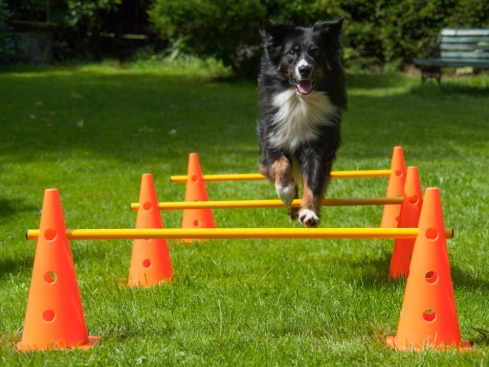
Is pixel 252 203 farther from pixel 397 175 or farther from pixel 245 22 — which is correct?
pixel 245 22

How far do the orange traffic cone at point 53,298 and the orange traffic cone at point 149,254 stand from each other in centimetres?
107

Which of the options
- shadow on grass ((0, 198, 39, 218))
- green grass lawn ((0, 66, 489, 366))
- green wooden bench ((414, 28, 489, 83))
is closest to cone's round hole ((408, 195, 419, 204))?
green grass lawn ((0, 66, 489, 366))

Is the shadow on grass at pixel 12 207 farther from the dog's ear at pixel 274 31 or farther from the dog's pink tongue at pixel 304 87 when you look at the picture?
the dog's pink tongue at pixel 304 87

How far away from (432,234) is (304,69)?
159 centimetres

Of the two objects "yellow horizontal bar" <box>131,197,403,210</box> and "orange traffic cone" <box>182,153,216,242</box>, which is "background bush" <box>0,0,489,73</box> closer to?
"orange traffic cone" <box>182,153,216,242</box>

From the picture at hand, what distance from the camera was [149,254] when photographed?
191 inches

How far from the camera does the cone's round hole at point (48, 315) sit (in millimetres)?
3656

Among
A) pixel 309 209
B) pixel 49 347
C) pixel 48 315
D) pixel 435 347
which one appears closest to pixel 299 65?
pixel 309 209

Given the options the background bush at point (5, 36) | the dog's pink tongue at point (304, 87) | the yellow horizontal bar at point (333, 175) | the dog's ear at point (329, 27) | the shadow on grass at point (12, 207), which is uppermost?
the dog's ear at point (329, 27)

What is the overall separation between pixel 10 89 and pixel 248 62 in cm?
542

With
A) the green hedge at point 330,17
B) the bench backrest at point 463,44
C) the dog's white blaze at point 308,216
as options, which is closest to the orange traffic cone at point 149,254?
the dog's white blaze at point 308,216

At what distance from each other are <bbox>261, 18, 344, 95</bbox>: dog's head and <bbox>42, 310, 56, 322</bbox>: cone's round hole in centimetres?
210

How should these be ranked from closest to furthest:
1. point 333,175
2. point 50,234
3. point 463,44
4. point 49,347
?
point 49,347 < point 50,234 < point 333,175 < point 463,44

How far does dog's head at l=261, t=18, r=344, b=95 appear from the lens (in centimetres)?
479
